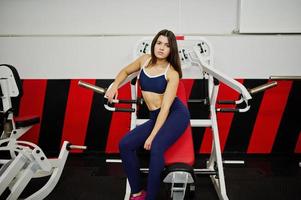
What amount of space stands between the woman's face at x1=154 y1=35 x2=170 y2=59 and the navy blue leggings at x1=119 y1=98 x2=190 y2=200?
40 centimetres

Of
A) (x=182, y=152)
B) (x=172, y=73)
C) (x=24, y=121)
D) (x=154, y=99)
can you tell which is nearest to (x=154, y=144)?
(x=182, y=152)

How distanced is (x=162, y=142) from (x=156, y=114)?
345 mm

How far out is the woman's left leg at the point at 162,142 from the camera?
Answer: 1600 mm

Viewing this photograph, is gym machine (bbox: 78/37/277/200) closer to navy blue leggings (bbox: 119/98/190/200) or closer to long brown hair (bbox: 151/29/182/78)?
navy blue leggings (bbox: 119/98/190/200)

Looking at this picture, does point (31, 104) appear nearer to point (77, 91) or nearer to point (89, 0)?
point (77, 91)

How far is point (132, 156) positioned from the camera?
178 centimetres

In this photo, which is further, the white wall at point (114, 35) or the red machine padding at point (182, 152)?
the white wall at point (114, 35)

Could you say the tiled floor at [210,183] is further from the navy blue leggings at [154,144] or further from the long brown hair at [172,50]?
the long brown hair at [172,50]

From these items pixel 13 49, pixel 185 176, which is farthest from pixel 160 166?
pixel 13 49

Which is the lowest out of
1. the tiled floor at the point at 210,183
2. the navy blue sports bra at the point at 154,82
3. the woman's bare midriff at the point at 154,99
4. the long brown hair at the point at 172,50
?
the tiled floor at the point at 210,183

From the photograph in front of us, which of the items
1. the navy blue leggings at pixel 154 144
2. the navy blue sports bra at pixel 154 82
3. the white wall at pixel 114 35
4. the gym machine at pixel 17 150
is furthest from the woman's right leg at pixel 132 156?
the white wall at pixel 114 35

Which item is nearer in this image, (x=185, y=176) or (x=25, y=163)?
(x=185, y=176)

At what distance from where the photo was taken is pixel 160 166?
1598 mm

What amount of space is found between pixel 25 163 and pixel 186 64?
1.74 meters
